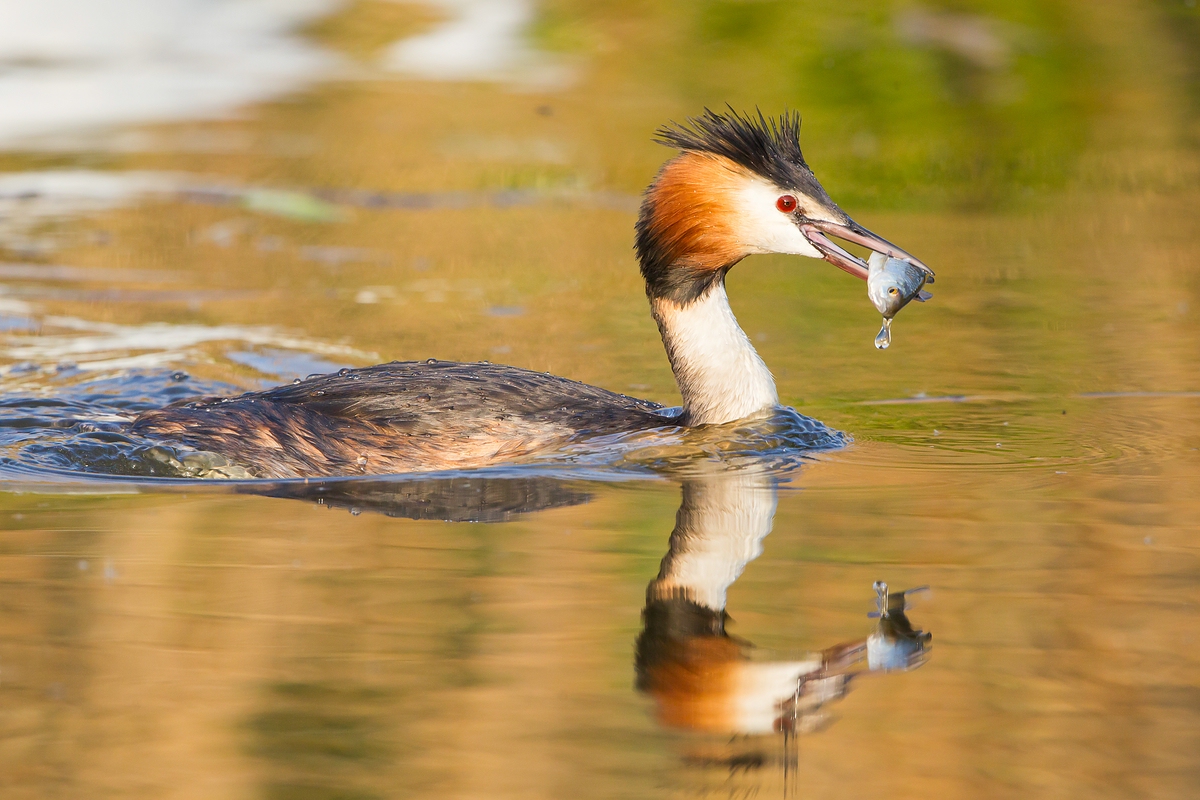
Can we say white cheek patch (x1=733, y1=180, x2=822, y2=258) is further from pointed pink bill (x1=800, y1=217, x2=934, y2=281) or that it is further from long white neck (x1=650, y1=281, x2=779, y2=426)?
long white neck (x1=650, y1=281, x2=779, y2=426)

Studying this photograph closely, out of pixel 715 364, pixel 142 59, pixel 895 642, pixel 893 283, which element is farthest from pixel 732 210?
pixel 142 59

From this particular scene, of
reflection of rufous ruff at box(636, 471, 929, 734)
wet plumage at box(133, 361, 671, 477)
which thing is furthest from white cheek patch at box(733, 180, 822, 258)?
reflection of rufous ruff at box(636, 471, 929, 734)

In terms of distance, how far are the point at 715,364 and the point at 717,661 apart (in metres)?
3.18

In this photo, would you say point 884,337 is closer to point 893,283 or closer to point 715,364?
point 893,283

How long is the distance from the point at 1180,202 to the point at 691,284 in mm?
9283

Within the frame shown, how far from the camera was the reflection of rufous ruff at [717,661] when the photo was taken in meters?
4.64

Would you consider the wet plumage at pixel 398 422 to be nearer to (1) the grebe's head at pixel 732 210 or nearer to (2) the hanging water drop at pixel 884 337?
(1) the grebe's head at pixel 732 210

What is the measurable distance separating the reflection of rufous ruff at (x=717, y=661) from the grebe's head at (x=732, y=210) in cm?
190

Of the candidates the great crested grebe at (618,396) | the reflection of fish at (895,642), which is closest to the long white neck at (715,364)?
the great crested grebe at (618,396)

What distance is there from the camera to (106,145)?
19.8 m

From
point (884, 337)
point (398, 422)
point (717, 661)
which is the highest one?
point (884, 337)

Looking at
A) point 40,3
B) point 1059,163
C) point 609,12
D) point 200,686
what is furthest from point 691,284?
point 40,3

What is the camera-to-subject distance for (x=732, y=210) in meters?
7.82

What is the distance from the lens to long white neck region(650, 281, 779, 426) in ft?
26.3
